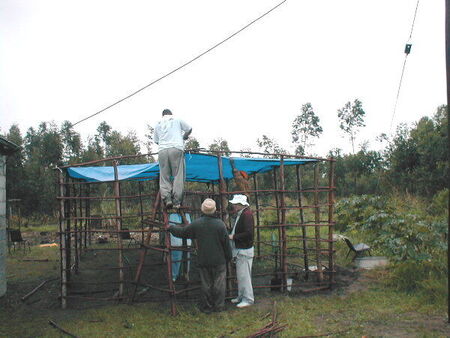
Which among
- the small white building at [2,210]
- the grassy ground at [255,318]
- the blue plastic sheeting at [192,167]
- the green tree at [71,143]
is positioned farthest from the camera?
the green tree at [71,143]

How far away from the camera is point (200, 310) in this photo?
19.9 ft

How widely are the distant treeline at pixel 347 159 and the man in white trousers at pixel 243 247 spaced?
120cm

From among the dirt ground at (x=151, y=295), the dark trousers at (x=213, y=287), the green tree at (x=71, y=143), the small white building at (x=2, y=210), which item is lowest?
the dirt ground at (x=151, y=295)

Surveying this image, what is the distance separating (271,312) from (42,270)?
6487 mm

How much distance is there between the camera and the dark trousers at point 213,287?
19.8ft

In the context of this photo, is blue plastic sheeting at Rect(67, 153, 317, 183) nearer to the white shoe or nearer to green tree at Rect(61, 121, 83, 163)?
the white shoe

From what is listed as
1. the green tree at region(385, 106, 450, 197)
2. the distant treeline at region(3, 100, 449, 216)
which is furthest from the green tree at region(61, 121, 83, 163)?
the green tree at region(385, 106, 450, 197)

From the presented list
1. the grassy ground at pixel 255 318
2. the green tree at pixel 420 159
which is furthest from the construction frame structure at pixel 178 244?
the green tree at pixel 420 159

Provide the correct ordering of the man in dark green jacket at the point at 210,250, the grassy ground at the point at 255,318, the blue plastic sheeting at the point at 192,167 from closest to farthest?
the grassy ground at the point at 255,318 < the man in dark green jacket at the point at 210,250 < the blue plastic sheeting at the point at 192,167

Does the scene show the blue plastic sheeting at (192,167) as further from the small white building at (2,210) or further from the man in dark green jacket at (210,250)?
the man in dark green jacket at (210,250)

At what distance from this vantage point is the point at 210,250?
19.5 ft

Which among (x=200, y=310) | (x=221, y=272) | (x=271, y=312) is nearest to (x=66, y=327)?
(x=200, y=310)

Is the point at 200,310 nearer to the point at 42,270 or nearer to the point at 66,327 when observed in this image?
the point at 66,327

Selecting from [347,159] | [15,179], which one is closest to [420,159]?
[347,159]
